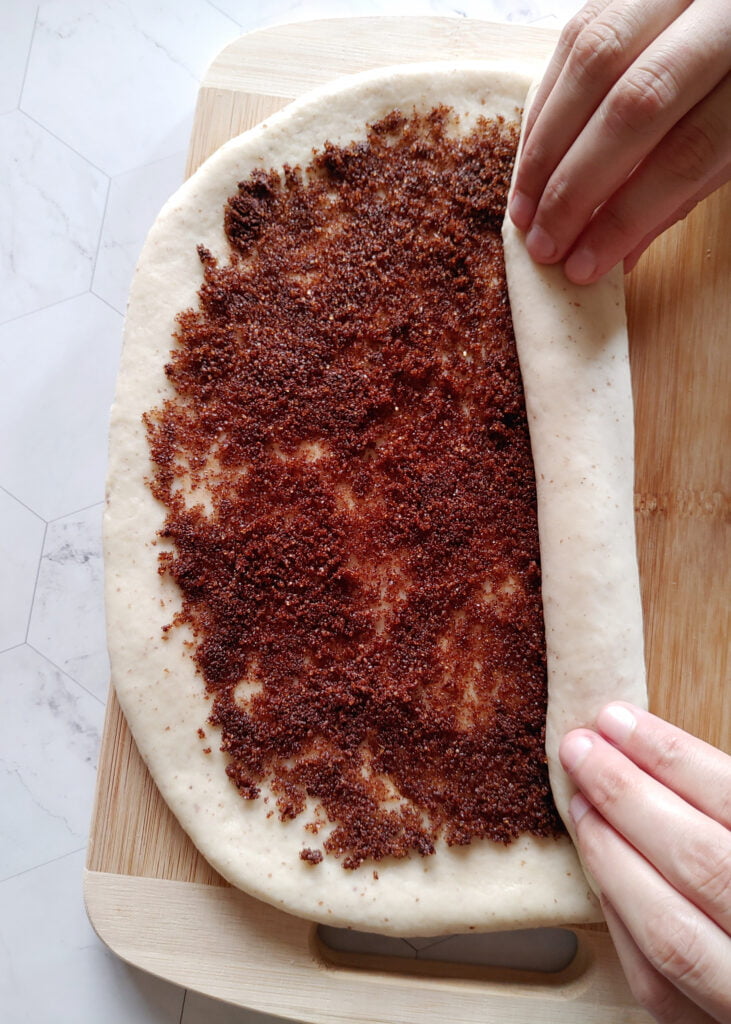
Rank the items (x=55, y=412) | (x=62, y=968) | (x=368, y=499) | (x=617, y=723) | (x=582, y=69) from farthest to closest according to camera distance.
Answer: (x=55, y=412)
(x=62, y=968)
(x=368, y=499)
(x=617, y=723)
(x=582, y=69)

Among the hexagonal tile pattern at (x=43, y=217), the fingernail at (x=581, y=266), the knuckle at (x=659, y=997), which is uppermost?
the fingernail at (x=581, y=266)

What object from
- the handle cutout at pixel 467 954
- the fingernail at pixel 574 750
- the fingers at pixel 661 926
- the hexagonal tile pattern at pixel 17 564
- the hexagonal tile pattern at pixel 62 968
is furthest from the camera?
the hexagonal tile pattern at pixel 17 564

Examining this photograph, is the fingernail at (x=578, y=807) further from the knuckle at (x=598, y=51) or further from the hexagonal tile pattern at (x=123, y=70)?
the hexagonal tile pattern at (x=123, y=70)

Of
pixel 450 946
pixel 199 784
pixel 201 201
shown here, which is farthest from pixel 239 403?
pixel 450 946

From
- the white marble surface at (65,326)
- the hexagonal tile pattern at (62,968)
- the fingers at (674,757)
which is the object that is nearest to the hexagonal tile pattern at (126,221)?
the white marble surface at (65,326)

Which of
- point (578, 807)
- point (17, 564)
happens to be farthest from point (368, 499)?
point (17, 564)

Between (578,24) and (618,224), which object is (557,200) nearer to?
(618,224)

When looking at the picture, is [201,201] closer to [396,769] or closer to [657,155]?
[657,155]
